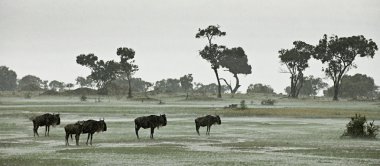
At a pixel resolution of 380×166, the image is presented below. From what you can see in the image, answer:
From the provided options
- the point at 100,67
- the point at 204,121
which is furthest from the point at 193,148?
the point at 100,67

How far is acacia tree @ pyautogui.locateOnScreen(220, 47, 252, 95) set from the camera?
510ft

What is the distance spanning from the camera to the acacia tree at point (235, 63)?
155 metres

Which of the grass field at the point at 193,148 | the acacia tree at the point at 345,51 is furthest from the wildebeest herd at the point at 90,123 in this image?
the acacia tree at the point at 345,51

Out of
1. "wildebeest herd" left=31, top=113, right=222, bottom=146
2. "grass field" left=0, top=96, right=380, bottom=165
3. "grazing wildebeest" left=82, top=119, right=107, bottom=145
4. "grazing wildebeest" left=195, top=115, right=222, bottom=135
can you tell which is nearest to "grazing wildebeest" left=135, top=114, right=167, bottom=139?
"wildebeest herd" left=31, top=113, right=222, bottom=146

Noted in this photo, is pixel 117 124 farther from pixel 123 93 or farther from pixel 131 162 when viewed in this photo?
pixel 123 93

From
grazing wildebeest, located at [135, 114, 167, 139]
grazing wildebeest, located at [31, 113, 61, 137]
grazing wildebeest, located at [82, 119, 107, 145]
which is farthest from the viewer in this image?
grazing wildebeest, located at [31, 113, 61, 137]

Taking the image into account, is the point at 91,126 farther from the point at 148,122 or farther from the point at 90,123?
the point at 148,122

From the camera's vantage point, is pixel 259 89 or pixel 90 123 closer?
pixel 90 123

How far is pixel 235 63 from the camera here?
162750mm

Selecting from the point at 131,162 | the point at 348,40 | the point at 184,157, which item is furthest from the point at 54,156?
the point at 348,40

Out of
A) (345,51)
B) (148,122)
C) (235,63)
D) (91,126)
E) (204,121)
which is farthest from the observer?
(235,63)

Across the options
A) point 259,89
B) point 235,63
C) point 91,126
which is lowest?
point 91,126

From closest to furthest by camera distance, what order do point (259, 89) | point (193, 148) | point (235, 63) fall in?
point (193, 148) < point (235, 63) < point (259, 89)

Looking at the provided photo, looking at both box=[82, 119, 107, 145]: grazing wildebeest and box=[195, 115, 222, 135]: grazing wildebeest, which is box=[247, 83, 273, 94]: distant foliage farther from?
box=[82, 119, 107, 145]: grazing wildebeest
